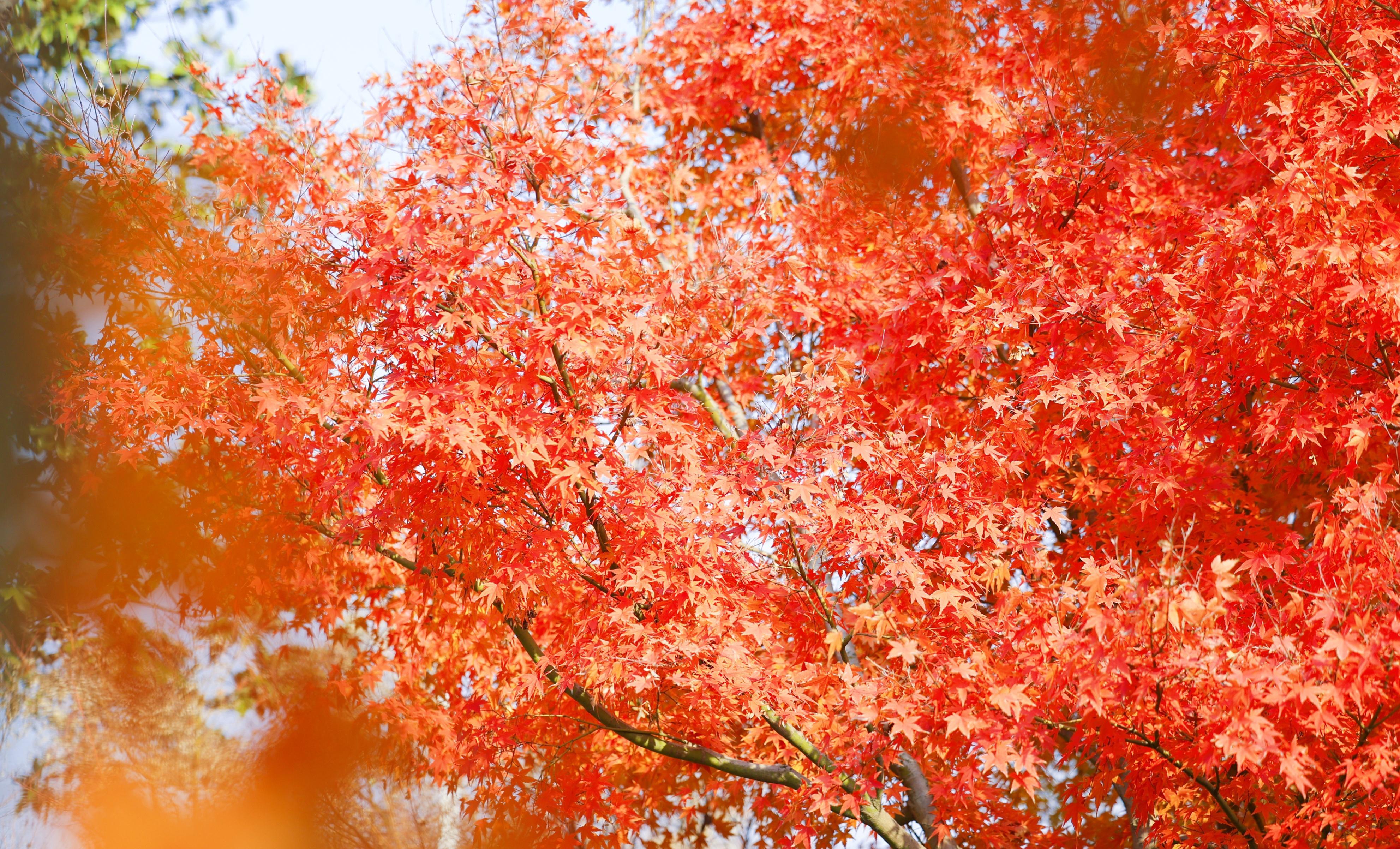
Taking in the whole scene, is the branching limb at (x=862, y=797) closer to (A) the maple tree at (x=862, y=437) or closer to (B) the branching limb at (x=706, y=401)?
(A) the maple tree at (x=862, y=437)

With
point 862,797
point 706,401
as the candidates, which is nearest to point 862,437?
point 862,797

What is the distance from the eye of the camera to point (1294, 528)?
6.62 meters

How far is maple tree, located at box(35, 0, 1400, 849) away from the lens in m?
4.50

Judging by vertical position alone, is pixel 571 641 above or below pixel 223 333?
below

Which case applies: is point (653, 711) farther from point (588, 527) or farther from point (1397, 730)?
point (1397, 730)

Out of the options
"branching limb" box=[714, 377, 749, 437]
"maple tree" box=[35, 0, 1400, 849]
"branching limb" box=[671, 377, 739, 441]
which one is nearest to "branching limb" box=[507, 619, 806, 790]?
"maple tree" box=[35, 0, 1400, 849]

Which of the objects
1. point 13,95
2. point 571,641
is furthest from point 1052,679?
point 13,95

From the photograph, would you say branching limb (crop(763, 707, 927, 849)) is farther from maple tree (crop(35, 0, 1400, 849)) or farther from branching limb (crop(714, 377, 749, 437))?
branching limb (crop(714, 377, 749, 437))

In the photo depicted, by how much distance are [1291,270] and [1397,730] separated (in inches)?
88.6

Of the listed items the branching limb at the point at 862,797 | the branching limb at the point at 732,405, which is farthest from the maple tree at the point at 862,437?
the branching limb at the point at 732,405

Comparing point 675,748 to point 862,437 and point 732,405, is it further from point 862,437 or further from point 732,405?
point 732,405

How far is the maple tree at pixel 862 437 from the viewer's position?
450 cm

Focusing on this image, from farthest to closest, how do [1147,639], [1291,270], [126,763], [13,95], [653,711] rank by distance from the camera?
[653,711] < [126,763] < [1291,270] < [1147,639] < [13,95]

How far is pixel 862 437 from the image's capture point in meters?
5.41
